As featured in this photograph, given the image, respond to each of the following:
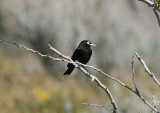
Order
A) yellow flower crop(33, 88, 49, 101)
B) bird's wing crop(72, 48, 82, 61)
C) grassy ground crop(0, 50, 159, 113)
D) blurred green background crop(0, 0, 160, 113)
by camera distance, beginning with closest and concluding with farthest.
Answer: bird's wing crop(72, 48, 82, 61), grassy ground crop(0, 50, 159, 113), blurred green background crop(0, 0, 160, 113), yellow flower crop(33, 88, 49, 101)

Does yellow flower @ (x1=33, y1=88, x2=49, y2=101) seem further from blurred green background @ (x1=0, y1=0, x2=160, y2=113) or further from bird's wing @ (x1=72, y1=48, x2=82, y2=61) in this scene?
bird's wing @ (x1=72, y1=48, x2=82, y2=61)

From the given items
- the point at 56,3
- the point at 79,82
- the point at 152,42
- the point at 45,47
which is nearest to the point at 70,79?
the point at 79,82

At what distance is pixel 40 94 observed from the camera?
16.9 m

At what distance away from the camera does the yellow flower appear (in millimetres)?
16734

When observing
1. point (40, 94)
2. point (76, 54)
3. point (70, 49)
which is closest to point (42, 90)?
point (40, 94)

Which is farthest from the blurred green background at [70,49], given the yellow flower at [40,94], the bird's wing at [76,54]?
the bird's wing at [76,54]

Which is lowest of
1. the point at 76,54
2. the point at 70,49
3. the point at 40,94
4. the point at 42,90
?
the point at 40,94

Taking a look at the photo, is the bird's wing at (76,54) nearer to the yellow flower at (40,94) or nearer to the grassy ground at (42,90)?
the grassy ground at (42,90)

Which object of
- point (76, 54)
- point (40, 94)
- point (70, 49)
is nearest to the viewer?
point (76, 54)

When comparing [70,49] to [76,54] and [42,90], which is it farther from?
[76,54]

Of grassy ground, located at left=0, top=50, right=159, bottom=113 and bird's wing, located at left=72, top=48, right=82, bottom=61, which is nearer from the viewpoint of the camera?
bird's wing, located at left=72, top=48, right=82, bottom=61

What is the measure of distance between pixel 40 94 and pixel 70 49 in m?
3.40

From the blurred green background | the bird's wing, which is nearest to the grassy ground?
the blurred green background

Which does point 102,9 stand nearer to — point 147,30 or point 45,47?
point 147,30
